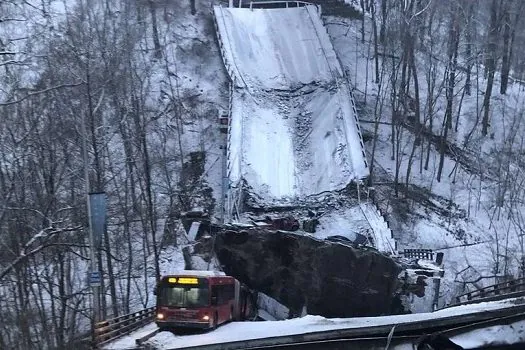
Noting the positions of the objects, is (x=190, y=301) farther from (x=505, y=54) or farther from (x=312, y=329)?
(x=505, y=54)

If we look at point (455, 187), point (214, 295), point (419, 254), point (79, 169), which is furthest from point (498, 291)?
point (79, 169)

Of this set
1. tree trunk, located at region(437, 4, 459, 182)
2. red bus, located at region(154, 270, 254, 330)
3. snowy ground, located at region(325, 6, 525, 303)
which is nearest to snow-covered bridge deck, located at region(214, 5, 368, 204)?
snowy ground, located at region(325, 6, 525, 303)

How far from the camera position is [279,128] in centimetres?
3875

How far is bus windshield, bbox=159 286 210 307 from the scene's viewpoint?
66.0 ft

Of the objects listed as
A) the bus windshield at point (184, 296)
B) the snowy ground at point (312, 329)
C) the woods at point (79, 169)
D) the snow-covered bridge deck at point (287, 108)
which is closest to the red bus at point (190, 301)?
the bus windshield at point (184, 296)

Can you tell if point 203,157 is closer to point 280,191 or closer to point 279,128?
point 279,128

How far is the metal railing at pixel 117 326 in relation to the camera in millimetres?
18655

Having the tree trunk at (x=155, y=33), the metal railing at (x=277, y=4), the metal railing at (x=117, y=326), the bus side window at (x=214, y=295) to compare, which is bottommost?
the metal railing at (x=117, y=326)

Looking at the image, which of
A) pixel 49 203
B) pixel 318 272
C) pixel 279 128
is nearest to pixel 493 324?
pixel 318 272

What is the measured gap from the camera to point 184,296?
798 inches

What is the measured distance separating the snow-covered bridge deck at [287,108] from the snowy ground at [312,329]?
13787mm

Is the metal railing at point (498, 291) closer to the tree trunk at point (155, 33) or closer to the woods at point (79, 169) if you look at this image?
the woods at point (79, 169)

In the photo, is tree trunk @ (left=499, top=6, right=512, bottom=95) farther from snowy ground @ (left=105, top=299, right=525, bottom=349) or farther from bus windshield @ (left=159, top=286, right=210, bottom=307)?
bus windshield @ (left=159, top=286, right=210, bottom=307)

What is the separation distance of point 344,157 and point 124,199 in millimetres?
12788
